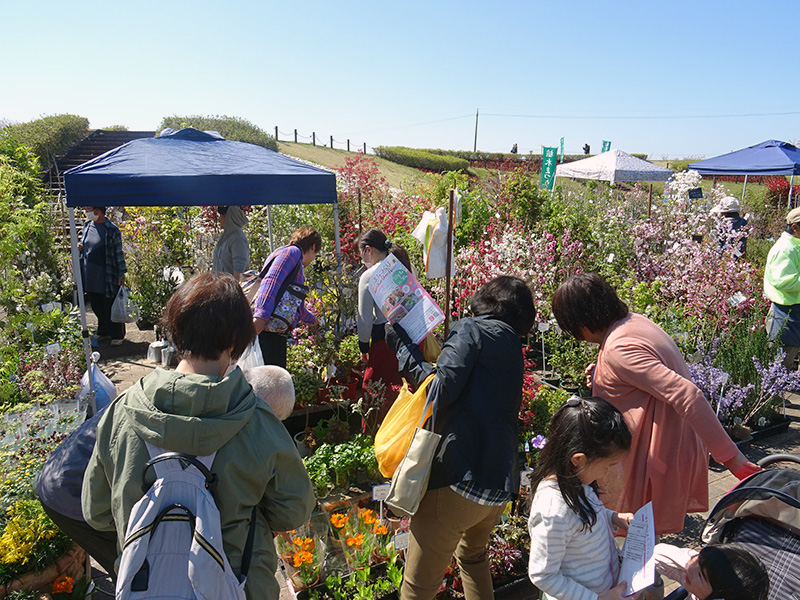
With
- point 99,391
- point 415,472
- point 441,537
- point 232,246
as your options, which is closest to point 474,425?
point 415,472

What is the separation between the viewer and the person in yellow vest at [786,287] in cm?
459

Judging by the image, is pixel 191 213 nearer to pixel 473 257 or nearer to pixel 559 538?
pixel 473 257

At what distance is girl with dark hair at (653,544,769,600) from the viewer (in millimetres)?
1367

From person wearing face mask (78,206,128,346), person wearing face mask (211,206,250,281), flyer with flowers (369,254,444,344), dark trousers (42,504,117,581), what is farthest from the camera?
person wearing face mask (78,206,128,346)

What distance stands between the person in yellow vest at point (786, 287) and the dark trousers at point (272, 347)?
4.37 metres

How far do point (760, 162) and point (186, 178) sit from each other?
12.2 metres

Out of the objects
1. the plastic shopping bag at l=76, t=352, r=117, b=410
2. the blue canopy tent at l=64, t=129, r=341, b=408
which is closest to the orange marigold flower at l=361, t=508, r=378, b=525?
the plastic shopping bag at l=76, t=352, r=117, b=410

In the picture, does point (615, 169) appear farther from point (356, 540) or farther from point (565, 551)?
point (565, 551)

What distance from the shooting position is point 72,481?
6.04 ft

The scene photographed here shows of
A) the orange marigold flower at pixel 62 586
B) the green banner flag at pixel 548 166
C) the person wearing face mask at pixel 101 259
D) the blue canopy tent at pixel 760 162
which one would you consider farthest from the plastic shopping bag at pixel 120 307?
the blue canopy tent at pixel 760 162

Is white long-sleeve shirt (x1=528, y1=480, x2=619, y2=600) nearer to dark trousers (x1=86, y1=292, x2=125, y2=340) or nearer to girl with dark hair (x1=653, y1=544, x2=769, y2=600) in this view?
girl with dark hair (x1=653, y1=544, x2=769, y2=600)

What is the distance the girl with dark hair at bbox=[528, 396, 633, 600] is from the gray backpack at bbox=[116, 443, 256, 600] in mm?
938

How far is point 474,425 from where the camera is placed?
77.2 inches

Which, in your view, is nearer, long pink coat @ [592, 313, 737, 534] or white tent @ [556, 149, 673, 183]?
long pink coat @ [592, 313, 737, 534]
